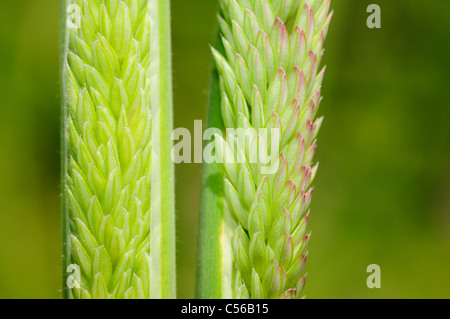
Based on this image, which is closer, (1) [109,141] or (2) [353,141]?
(1) [109,141]

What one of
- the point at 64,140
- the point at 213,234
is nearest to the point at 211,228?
the point at 213,234

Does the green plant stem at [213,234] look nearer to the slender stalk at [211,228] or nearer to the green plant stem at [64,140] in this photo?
the slender stalk at [211,228]

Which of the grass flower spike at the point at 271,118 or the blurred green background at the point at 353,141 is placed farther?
the blurred green background at the point at 353,141

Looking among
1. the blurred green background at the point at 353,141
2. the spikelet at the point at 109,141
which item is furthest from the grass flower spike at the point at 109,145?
the blurred green background at the point at 353,141

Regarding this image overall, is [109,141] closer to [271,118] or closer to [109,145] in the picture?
[109,145]
